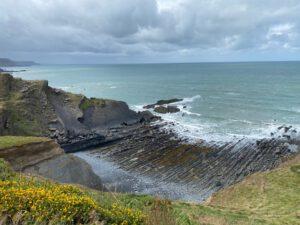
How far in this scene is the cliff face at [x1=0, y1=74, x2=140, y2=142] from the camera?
205ft

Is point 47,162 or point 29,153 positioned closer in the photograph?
point 29,153

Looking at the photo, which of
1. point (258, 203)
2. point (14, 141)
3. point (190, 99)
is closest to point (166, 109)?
point (190, 99)

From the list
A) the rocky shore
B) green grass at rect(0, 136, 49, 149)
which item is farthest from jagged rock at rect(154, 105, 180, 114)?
green grass at rect(0, 136, 49, 149)

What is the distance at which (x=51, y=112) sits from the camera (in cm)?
7019

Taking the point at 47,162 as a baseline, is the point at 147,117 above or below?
below

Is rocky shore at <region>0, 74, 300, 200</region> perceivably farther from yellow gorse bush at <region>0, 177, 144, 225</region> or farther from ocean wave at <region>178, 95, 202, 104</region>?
yellow gorse bush at <region>0, 177, 144, 225</region>

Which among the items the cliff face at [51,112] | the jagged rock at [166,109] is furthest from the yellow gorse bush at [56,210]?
the jagged rock at [166,109]

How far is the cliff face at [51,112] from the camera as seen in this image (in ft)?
205

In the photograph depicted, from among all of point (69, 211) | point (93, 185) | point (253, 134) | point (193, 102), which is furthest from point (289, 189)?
point (193, 102)

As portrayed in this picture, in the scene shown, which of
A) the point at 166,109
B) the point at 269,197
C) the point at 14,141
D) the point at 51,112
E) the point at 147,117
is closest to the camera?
the point at 269,197

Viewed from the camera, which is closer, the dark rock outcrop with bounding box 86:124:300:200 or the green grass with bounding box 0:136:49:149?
the green grass with bounding box 0:136:49:149

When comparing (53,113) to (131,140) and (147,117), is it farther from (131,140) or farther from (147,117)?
(147,117)

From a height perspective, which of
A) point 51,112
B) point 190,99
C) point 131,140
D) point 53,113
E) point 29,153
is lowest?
point 131,140

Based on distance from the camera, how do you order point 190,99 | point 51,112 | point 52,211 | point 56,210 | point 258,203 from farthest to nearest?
1. point 190,99
2. point 51,112
3. point 258,203
4. point 56,210
5. point 52,211
